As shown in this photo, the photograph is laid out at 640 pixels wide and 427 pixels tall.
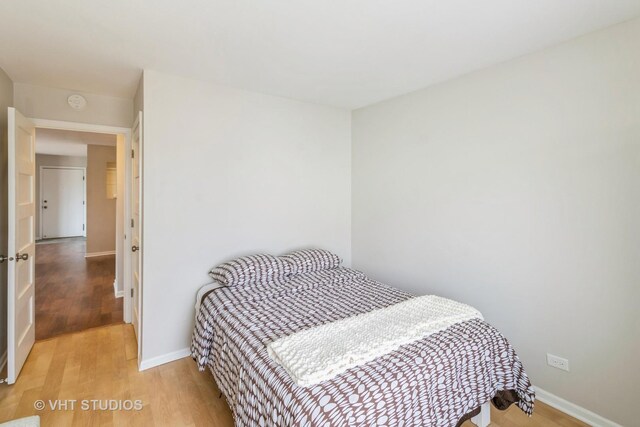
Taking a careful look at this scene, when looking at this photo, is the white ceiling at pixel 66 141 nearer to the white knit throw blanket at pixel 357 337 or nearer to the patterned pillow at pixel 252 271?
the patterned pillow at pixel 252 271

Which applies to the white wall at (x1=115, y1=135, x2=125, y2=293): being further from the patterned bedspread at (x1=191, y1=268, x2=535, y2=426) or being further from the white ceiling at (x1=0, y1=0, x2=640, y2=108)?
the patterned bedspread at (x1=191, y1=268, x2=535, y2=426)

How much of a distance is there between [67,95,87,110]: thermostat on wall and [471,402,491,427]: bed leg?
154 inches

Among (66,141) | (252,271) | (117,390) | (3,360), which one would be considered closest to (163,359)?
(117,390)

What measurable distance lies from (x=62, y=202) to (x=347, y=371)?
9.86 meters

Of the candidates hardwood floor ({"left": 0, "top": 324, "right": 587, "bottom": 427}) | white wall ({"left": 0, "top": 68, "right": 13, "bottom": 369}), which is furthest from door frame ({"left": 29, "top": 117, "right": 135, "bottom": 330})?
hardwood floor ({"left": 0, "top": 324, "right": 587, "bottom": 427})

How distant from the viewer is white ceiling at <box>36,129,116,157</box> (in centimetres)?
521

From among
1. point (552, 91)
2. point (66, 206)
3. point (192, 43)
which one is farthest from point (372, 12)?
point (66, 206)

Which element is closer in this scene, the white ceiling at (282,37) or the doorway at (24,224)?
the white ceiling at (282,37)

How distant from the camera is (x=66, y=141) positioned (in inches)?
238

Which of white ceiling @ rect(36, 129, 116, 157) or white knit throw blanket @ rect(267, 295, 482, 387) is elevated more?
white ceiling @ rect(36, 129, 116, 157)

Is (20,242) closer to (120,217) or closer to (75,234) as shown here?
(120,217)

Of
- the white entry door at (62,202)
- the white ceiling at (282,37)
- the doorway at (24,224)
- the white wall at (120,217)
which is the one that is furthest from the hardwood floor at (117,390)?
the white entry door at (62,202)

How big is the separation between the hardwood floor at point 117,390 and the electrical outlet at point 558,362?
10.8 inches

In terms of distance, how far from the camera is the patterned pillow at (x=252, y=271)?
251 cm
